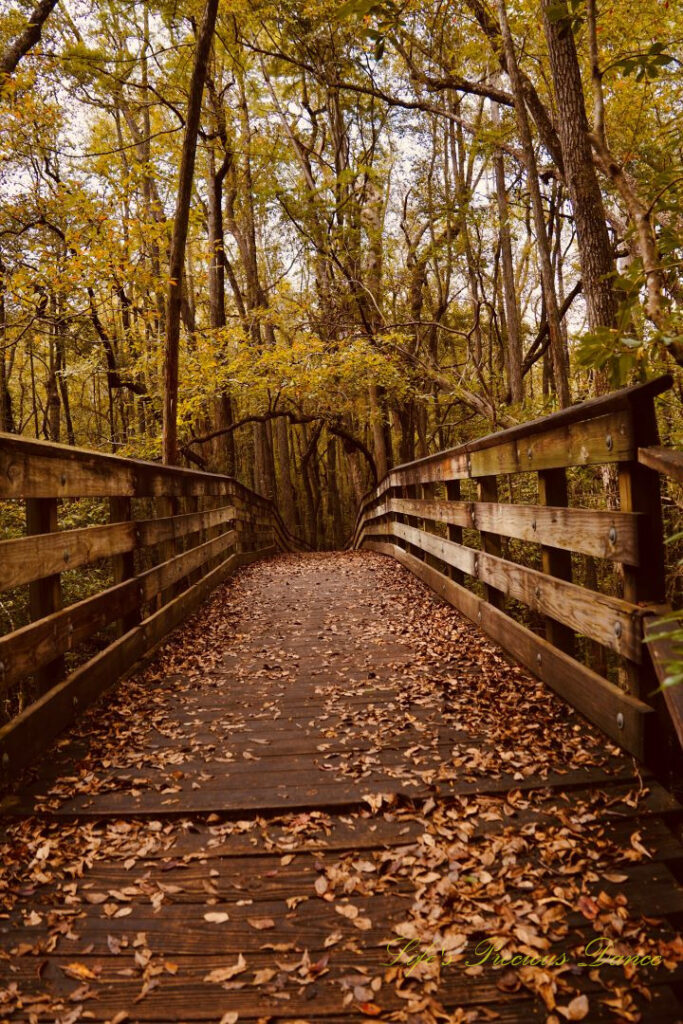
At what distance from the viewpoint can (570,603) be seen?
9.41 ft

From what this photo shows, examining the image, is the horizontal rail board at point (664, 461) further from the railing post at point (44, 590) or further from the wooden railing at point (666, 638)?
the railing post at point (44, 590)

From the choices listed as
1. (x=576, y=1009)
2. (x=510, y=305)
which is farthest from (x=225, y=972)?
(x=510, y=305)

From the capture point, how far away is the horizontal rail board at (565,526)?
2387 millimetres

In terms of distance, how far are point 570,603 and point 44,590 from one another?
2.55 meters

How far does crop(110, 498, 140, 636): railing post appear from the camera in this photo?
425 cm

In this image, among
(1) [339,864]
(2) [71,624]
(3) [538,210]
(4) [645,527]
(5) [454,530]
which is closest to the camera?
(1) [339,864]

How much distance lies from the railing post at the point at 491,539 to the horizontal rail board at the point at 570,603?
7 centimetres

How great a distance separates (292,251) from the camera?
21.5 meters

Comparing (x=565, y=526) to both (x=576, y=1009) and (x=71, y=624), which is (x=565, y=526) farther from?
(x=71, y=624)

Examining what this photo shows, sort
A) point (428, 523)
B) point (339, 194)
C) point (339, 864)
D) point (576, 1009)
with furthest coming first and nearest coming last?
point (339, 194) → point (428, 523) → point (339, 864) → point (576, 1009)

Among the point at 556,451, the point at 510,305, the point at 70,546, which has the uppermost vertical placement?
the point at 510,305

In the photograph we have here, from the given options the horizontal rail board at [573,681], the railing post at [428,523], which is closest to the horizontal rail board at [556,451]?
the horizontal rail board at [573,681]

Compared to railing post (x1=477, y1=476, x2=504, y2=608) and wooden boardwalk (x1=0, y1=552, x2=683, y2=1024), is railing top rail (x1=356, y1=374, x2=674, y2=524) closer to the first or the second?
railing post (x1=477, y1=476, x2=504, y2=608)

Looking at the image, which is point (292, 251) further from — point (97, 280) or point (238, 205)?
point (97, 280)
